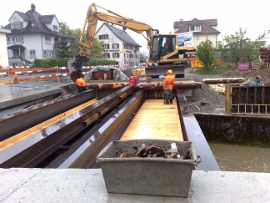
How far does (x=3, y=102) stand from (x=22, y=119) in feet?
13.5

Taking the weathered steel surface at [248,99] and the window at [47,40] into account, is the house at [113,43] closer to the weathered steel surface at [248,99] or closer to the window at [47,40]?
the window at [47,40]

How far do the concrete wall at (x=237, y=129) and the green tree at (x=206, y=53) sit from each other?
19850mm

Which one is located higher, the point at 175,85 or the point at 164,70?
the point at 164,70

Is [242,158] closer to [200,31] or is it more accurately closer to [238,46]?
[238,46]

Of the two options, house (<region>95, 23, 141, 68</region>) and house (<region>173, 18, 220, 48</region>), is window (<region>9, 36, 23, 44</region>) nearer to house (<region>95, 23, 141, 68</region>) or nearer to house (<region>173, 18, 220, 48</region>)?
house (<region>95, 23, 141, 68</region>)

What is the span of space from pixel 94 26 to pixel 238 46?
28.3 m

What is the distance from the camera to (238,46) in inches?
1454

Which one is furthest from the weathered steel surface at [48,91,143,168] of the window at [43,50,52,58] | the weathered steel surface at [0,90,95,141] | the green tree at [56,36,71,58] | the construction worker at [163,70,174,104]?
the window at [43,50,52,58]

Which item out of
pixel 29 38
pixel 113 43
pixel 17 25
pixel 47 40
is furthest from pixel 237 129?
pixel 113 43

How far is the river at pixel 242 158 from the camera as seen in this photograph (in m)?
7.38

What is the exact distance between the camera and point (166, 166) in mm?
1777

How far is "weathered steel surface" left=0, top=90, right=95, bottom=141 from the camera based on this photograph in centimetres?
432

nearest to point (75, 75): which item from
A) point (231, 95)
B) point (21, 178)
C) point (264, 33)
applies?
point (231, 95)

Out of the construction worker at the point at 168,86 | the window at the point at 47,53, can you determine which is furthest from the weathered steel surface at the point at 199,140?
the window at the point at 47,53
